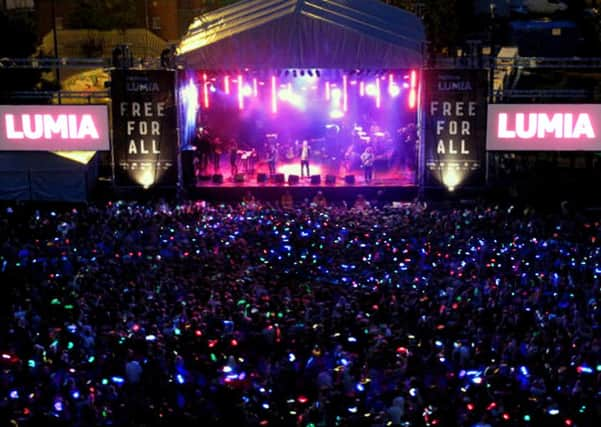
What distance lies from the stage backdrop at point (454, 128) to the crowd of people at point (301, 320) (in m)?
3.28

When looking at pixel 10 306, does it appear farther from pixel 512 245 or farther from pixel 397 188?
pixel 397 188

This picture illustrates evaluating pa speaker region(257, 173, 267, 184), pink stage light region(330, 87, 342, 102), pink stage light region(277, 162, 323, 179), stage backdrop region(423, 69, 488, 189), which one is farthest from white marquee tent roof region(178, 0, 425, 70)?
pink stage light region(330, 87, 342, 102)

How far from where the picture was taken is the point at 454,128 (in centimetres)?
2166

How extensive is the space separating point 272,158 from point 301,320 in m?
12.8

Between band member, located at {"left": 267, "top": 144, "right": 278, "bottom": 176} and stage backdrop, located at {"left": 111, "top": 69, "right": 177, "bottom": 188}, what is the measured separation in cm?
314

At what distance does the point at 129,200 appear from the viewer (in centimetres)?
2200

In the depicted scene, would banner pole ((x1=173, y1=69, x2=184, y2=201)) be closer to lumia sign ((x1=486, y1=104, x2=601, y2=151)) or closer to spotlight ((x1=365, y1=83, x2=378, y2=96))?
spotlight ((x1=365, y1=83, x2=378, y2=96))

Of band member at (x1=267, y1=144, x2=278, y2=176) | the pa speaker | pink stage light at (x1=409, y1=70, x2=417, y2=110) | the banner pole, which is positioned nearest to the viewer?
the banner pole

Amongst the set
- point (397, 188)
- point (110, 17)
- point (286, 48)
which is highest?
point (110, 17)

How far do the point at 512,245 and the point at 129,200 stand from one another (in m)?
10.3

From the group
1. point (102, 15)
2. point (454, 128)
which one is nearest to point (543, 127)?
point (454, 128)

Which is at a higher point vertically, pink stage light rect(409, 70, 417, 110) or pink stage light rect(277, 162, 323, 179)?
pink stage light rect(409, 70, 417, 110)

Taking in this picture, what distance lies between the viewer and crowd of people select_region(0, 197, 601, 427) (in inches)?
383

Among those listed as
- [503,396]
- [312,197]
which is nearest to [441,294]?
[503,396]
